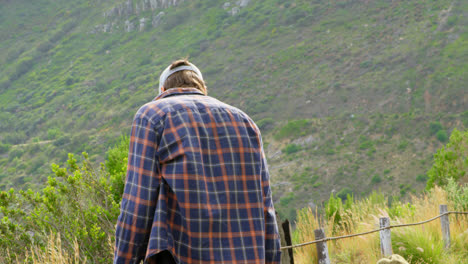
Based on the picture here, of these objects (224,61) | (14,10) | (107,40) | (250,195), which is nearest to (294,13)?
(224,61)

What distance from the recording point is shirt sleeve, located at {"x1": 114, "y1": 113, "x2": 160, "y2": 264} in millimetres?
1493

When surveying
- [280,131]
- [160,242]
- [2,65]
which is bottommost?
[280,131]

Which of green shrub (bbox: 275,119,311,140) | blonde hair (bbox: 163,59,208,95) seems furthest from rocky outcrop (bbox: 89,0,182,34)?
blonde hair (bbox: 163,59,208,95)

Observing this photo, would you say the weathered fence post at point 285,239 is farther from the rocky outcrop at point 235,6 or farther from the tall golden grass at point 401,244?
the rocky outcrop at point 235,6

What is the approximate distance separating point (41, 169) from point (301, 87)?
2452cm

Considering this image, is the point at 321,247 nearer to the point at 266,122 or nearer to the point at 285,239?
the point at 285,239

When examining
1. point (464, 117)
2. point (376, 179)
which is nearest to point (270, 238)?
point (376, 179)

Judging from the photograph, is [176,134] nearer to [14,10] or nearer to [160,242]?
[160,242]

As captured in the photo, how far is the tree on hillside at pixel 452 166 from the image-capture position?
1052cm

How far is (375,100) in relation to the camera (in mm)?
41281

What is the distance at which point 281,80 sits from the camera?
1939 inches

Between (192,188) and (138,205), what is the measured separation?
170 mm

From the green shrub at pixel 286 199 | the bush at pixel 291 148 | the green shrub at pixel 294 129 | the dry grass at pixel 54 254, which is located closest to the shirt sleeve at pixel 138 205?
the dry grass at pixel 54 254

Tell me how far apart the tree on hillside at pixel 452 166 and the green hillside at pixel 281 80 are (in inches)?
799
